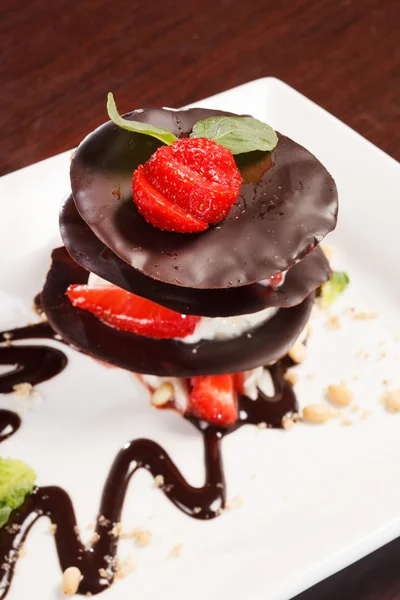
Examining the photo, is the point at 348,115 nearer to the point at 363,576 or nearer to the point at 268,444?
the point at 268,444

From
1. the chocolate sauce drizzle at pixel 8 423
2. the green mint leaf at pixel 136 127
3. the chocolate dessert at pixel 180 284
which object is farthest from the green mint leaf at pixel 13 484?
the green mint leaf at pixel 136 127

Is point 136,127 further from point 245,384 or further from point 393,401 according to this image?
point 393,401

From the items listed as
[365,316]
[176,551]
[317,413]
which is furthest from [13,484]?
[365,316]

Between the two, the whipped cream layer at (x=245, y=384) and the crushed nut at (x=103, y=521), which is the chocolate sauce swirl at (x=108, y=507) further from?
the whipped cream layer at (x=245, y=384)

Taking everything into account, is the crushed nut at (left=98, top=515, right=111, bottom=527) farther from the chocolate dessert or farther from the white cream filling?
the white cream filling

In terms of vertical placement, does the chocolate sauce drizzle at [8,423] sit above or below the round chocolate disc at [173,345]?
above

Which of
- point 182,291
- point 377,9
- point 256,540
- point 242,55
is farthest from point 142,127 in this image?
point 377,9
